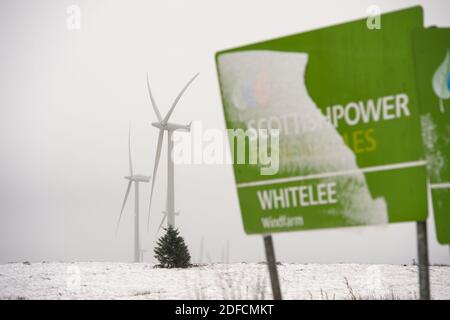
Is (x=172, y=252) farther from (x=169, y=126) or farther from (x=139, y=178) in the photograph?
(x=139, y=178)

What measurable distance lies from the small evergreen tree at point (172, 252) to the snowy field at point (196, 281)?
69 cm

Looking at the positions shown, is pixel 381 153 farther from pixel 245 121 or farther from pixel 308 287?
pixel 308 287

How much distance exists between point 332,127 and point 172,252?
513 inches

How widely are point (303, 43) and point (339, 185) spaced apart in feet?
4.74

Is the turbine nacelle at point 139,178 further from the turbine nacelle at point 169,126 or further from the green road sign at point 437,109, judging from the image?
the green road sign at point 437,109

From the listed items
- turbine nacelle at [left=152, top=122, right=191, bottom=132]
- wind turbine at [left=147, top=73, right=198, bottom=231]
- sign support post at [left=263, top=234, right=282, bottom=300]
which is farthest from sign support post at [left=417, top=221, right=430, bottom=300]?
turbine nacelle at [left=152, top=122, right=191, bottom=132]

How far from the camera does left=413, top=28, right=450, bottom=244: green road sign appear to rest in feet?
14.4

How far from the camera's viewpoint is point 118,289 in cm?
1212

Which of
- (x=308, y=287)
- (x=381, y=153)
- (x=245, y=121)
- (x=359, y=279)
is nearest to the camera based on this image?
(x=381, y=153)

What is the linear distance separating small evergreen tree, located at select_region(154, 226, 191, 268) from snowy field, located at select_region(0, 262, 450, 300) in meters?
0.69

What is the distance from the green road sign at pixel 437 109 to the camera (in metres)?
4.40
